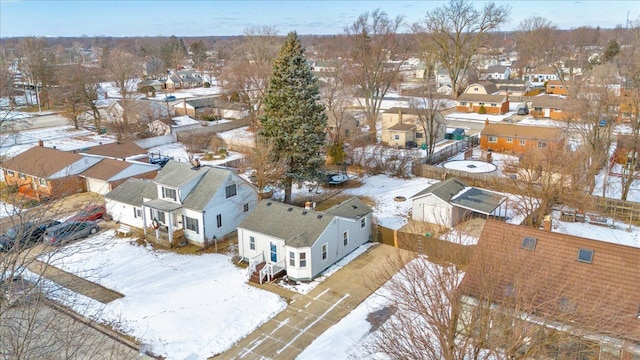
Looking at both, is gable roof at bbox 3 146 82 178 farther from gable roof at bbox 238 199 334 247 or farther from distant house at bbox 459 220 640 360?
distant house at bbox 459 220 640 360

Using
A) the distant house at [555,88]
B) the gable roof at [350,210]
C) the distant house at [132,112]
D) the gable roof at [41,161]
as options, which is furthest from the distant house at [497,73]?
the gable roof at [41,161]

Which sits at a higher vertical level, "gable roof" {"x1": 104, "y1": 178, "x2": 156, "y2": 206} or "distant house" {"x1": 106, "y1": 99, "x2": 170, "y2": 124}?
"distant house" {"x1": 106, "y1": 99, "x2": 170, "y2": 124}

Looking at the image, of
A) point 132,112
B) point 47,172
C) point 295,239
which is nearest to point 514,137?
point 295,239

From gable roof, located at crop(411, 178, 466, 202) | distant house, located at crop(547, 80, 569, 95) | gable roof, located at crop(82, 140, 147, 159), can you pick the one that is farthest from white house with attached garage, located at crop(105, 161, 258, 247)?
distant house, located at crop(547, 80, 569, 95)

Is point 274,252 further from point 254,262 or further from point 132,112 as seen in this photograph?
point 132,112

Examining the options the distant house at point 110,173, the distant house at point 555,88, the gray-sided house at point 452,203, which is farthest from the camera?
the distant house at point 555,88

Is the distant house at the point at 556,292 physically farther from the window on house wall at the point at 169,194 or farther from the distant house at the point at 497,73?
the distant house at the point at 497,73

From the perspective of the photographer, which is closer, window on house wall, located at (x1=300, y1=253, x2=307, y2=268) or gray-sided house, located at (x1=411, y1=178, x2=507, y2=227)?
window on house wall, located at (x1=300, y1=253, x2=307, y2=268)
